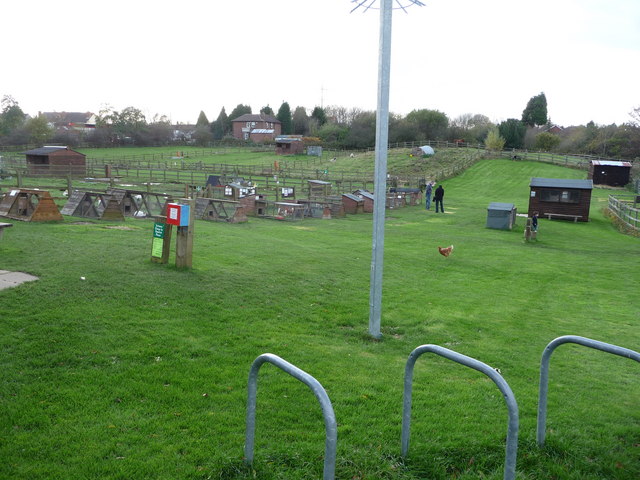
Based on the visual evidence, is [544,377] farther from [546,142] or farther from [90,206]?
[546,142]

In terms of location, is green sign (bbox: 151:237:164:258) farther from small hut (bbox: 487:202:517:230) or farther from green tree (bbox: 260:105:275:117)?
green tree (bbox: 260:105:275:117)

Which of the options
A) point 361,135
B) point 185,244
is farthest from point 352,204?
point 361,135

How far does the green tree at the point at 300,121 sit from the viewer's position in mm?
→ 120194

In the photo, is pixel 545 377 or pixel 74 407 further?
pixel 74 407

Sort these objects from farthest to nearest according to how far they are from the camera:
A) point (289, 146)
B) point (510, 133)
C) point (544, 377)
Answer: point (289, 146) < point (510, 133) < point (544, 377)

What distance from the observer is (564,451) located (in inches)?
185

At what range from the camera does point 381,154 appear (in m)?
7.69

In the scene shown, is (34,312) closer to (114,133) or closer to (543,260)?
(543,260)

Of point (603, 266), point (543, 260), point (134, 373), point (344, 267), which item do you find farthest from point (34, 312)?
point (603, 266)

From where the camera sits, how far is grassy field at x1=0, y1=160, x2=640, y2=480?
441 centimetres

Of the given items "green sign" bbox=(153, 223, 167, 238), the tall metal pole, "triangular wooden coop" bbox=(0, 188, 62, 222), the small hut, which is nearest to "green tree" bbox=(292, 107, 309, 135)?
the small hut

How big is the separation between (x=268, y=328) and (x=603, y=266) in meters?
13.5

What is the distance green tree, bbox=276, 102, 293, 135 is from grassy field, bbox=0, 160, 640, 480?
109 metres

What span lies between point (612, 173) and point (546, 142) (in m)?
32.6
